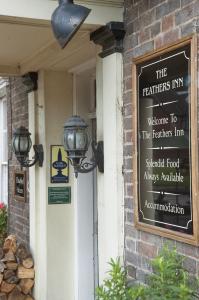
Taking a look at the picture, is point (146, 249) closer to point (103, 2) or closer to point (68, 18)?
point (68, 18)

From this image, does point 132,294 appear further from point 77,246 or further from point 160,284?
point 77,246

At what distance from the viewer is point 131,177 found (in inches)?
134

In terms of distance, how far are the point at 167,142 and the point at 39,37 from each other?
189cm

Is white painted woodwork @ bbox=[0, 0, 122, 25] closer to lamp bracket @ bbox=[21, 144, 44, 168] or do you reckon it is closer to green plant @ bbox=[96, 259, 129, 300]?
green plant @ bbox=[96, 259, 129, 300]

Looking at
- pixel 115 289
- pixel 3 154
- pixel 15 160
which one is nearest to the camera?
pixel 115 289

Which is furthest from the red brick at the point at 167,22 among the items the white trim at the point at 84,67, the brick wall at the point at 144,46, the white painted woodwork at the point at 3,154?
the white painted woodwork at the point at 3,154

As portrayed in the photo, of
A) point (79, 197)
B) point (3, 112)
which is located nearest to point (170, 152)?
point (79, 197)

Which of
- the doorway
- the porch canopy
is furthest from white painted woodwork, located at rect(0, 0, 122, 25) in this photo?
the doorway

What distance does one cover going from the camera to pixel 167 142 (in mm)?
3021

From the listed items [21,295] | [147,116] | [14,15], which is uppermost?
[14,15]

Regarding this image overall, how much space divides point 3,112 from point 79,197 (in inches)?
120

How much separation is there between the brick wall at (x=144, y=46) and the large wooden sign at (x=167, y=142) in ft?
0.29

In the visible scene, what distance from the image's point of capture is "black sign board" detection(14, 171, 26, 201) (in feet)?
19.6

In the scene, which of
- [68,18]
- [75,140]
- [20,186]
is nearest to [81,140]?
[75,140]
